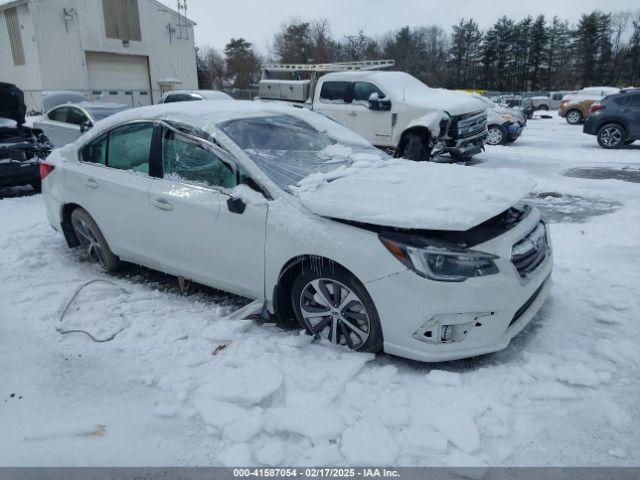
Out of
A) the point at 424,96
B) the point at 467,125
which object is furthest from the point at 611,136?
the point at 424,96

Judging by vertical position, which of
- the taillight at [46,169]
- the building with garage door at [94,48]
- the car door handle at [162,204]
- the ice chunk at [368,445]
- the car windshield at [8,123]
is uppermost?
the building with garage door at [94,48]

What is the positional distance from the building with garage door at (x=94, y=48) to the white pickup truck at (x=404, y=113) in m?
23.2

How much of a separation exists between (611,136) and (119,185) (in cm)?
1321

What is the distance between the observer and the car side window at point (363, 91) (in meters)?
10.7

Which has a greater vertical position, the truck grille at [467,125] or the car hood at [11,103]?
the car hood at [11,103]

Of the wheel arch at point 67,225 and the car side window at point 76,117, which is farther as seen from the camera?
the car side window at point 76,117

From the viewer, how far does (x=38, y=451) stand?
8.19 feet

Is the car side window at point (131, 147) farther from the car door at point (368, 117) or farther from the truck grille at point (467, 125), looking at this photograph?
the truck grille at point (467, 125)

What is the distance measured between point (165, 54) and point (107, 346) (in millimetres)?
34737

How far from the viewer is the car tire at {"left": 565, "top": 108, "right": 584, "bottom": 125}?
22.5 m

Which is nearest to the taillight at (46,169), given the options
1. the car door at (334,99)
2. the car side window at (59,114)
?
the car side window at (59,114)

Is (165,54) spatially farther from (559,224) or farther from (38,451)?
(38,451)

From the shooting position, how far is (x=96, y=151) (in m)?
4.61

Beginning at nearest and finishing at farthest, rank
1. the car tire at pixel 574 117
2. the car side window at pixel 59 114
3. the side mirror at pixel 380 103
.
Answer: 1. the side mirror at pixel 380 103
2. the car side window at pixel 59 114
3. the car tire at pixel 574 117
